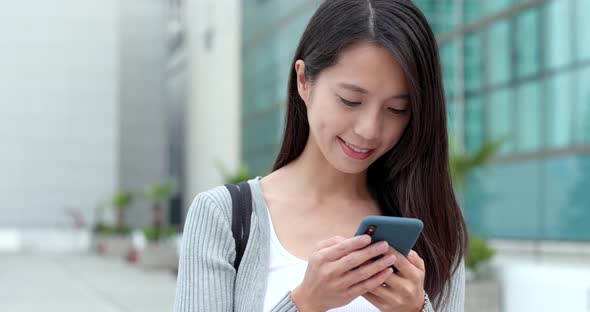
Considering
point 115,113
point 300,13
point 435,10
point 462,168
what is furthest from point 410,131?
point 115,113

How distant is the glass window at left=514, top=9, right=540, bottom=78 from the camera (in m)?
11.8

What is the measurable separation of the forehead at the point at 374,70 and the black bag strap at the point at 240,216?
0.36m

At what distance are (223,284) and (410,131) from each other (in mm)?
533

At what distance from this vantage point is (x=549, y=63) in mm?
11484

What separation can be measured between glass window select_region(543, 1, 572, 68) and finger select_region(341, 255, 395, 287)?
10.3 metres

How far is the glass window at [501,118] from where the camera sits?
40.7ft

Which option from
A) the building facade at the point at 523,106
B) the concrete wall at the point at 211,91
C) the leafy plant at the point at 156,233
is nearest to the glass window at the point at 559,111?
the building facade at the point at 523,106

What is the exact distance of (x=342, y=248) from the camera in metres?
1.46

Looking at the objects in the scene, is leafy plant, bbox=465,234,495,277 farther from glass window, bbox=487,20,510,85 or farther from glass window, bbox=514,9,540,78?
glass window, bbox=487,20,510,85

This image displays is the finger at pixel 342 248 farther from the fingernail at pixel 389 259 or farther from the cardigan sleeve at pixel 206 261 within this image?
the cardigan sleeve at pixel 206 261

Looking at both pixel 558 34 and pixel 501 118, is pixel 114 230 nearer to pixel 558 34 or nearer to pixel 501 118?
pixel 501 118

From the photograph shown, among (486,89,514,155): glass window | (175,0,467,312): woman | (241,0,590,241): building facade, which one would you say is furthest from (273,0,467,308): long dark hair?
(486,89,514,155): glass window

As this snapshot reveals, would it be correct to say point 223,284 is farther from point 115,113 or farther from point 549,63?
point 115,113

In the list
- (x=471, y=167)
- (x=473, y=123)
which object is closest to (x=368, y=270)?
(x=471, y=167)
